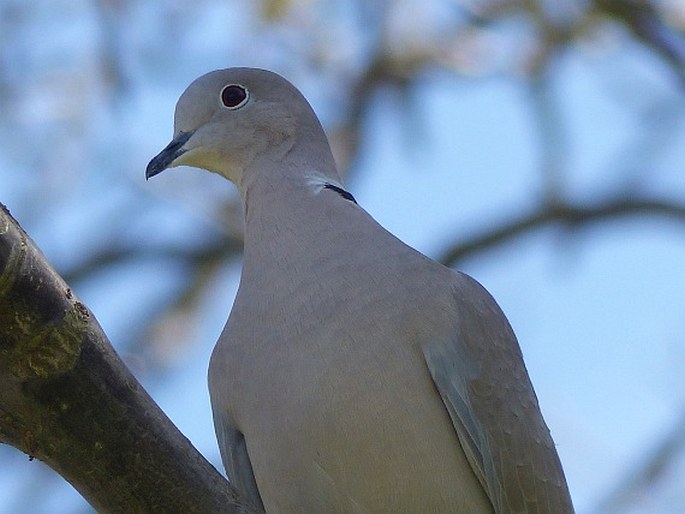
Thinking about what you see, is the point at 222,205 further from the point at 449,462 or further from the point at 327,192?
the point at 449,462

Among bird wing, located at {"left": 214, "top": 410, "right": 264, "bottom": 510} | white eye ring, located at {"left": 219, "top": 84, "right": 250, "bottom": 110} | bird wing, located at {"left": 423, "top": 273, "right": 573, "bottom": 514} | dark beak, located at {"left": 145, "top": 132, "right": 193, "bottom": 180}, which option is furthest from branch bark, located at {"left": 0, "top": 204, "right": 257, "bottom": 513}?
white eye ring, located at {"left": 219, "top": 84, "right": 250, "bottom": 110}

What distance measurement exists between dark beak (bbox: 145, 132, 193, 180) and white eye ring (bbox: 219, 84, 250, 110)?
0.52 ft

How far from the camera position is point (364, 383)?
298cm

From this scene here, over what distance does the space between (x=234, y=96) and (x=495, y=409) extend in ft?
4.51

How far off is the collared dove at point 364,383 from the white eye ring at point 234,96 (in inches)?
21.1

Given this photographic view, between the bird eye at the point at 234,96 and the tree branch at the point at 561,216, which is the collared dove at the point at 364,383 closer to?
the bird eye at the point at 234,96

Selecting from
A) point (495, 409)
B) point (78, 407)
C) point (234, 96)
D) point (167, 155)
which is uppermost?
point (234, 96)

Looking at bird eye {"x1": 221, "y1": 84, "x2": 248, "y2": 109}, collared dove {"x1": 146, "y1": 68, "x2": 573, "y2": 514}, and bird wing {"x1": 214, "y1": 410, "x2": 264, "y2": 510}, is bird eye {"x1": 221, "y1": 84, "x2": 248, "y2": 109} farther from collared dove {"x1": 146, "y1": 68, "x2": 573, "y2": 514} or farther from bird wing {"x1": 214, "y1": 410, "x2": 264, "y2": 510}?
bird wing {"x1": 214, "y1": 410, "x2": 264, "y2": 510}

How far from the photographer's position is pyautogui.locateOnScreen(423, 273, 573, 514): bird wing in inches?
122

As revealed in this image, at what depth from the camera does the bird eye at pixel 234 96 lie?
3961 millimetres

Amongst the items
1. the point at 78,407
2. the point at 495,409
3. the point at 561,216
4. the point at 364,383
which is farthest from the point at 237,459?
the point at 561,216

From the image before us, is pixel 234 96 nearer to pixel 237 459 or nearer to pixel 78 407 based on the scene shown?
pixel 237 459

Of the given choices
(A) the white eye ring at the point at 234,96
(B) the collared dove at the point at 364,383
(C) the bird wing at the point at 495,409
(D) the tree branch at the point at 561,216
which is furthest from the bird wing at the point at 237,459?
(D) the tree branch at the point at 561,216

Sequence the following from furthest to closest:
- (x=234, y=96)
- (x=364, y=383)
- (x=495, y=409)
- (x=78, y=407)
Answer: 1. (x=234, y=96)
2. (x=495, y=409)
3. (x=364, y=383)
4. (x=78, y=407)
